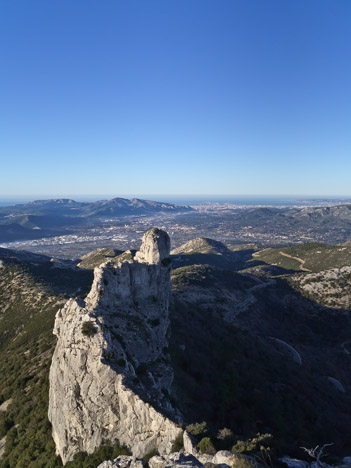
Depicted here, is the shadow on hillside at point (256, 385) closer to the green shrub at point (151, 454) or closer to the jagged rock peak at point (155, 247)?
the green shrub at point (151, 454)

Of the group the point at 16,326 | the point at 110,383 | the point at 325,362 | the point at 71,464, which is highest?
the point at 110,383

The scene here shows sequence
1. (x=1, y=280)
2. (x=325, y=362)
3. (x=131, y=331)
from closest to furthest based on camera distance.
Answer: (x=131, y=331) → (x=325, y=362) → (x=1, y=280)

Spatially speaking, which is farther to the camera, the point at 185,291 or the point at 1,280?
the point at 185,291

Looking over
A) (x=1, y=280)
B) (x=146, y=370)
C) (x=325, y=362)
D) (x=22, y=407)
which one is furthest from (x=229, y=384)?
(x=1, y=280)

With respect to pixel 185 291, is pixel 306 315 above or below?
below

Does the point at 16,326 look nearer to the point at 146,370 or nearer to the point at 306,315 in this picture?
the point at 146,370

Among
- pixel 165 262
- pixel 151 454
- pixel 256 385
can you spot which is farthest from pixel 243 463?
pixel 165 262
